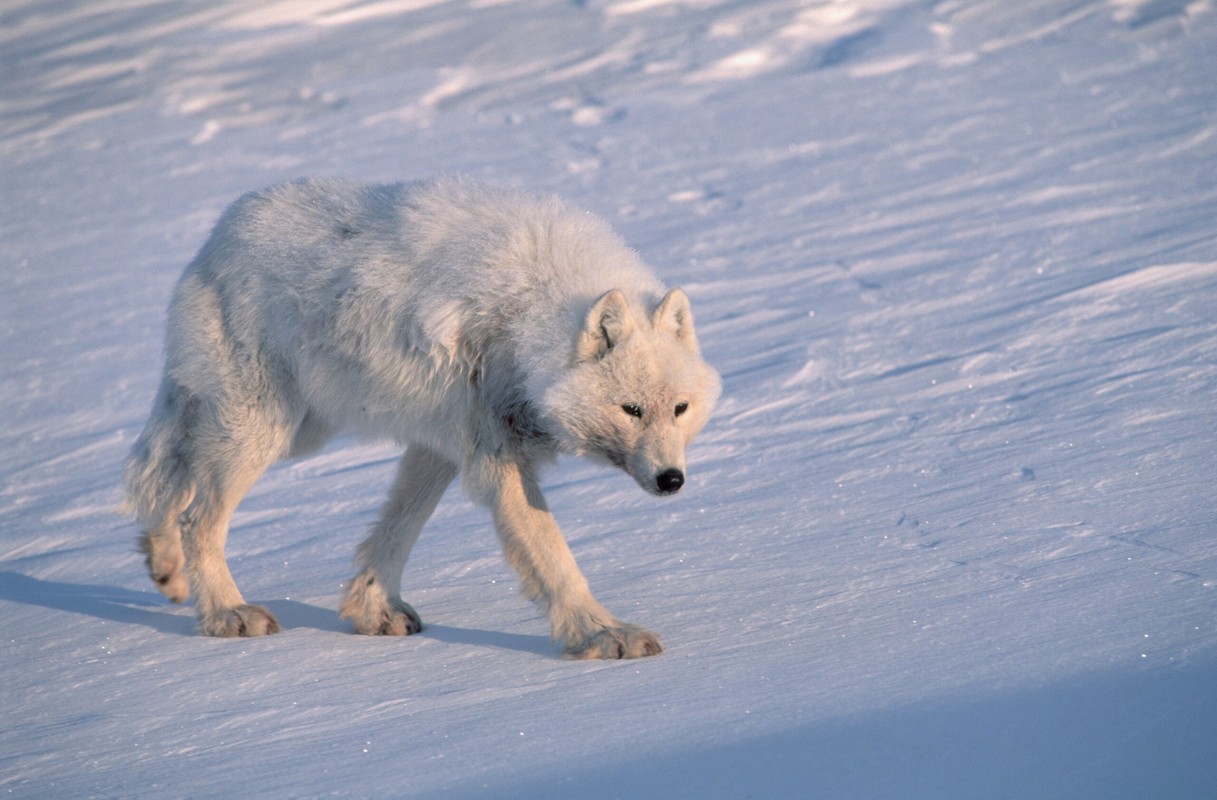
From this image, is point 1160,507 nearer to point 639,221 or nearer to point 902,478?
point 902,478

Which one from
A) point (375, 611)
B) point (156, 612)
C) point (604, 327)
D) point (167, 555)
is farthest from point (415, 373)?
point (156, 612)

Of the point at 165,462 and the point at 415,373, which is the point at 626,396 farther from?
the point at 165,462

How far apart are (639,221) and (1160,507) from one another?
7.26 meters

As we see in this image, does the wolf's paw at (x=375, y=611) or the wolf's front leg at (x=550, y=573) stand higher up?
the wolf's front leg at (x=550, y=573)

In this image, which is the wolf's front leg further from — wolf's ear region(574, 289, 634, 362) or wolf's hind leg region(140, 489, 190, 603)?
wolf's hind leg region(140, 489, 190, 603)

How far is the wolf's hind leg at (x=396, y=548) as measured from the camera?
16.7ft

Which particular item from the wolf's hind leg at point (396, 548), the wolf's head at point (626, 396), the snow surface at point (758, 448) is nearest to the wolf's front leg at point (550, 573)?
the snow surface at point (758, 448)

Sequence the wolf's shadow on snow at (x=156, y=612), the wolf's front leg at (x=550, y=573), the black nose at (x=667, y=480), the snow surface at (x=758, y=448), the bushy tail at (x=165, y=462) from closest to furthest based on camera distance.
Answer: the snow surface at (x=758, y=448) → the black nose at (x=667, y=480) → the wolf's front leg at (x=550, y=573) → the wolf's shadow on snow at (x=156, y=612) → the bushy tail at (x=165, y=462)

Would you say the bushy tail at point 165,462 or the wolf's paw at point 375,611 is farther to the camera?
Answer: the bushy tail at point 165,462

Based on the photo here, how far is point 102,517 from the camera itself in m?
7.15

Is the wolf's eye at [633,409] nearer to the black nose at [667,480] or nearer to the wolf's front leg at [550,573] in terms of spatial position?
the black nose at [667,480]

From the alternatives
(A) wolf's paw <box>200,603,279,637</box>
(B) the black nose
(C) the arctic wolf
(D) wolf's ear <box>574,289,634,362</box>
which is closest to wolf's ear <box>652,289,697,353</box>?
(C) the arctic wolf

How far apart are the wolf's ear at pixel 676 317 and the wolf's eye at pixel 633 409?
31 centimetres

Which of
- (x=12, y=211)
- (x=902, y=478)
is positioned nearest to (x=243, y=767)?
(x=902, y=478)
